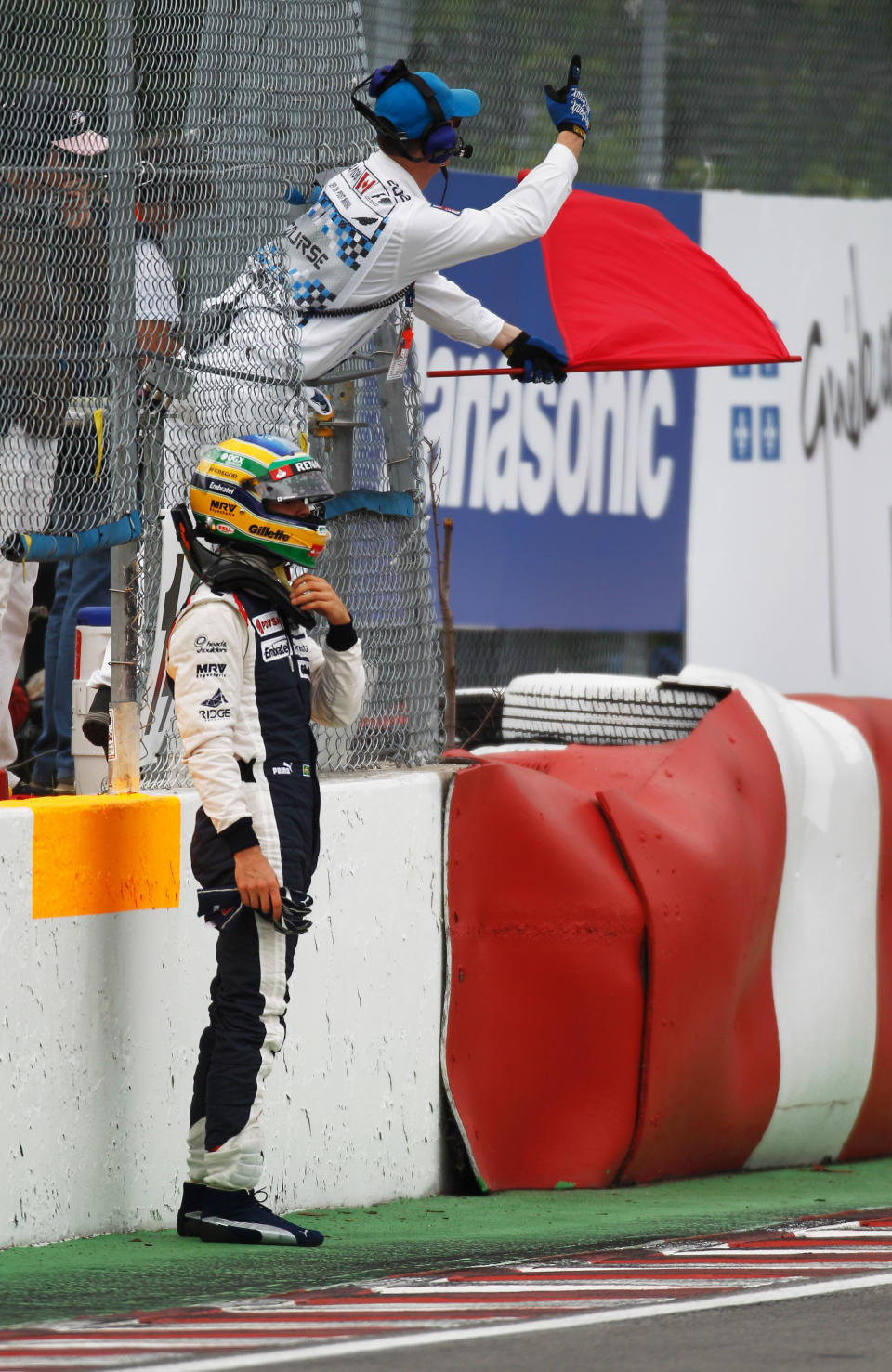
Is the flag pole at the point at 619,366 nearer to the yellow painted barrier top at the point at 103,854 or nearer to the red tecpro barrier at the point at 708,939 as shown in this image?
the red tecpro barrier at the point at 708,939

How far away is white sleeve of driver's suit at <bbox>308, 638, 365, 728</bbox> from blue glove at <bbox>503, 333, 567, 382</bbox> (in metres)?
1.44

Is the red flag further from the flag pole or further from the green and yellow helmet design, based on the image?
the green and yellow helmet design

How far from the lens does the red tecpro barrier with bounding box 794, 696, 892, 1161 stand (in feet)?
24.0

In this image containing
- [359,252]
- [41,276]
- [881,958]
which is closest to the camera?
[41,276]

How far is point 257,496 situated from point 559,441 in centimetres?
493

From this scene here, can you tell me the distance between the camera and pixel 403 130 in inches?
249

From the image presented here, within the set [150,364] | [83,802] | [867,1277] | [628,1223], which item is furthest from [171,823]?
[867,1277]

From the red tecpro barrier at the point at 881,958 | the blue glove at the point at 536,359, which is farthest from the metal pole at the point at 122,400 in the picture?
the red tecpro barrier at the point at 881,958

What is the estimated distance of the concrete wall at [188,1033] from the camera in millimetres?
5223

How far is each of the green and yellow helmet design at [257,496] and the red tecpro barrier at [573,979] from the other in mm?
1443

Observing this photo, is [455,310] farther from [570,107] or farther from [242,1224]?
[242,1224]

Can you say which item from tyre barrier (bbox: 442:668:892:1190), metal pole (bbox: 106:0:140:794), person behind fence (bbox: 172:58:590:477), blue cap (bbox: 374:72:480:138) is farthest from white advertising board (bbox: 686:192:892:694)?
metal pole (bbox: 106:0:140:794)

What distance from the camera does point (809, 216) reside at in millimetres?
11320

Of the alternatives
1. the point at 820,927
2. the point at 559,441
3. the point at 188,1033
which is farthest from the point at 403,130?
the point at 559,441
